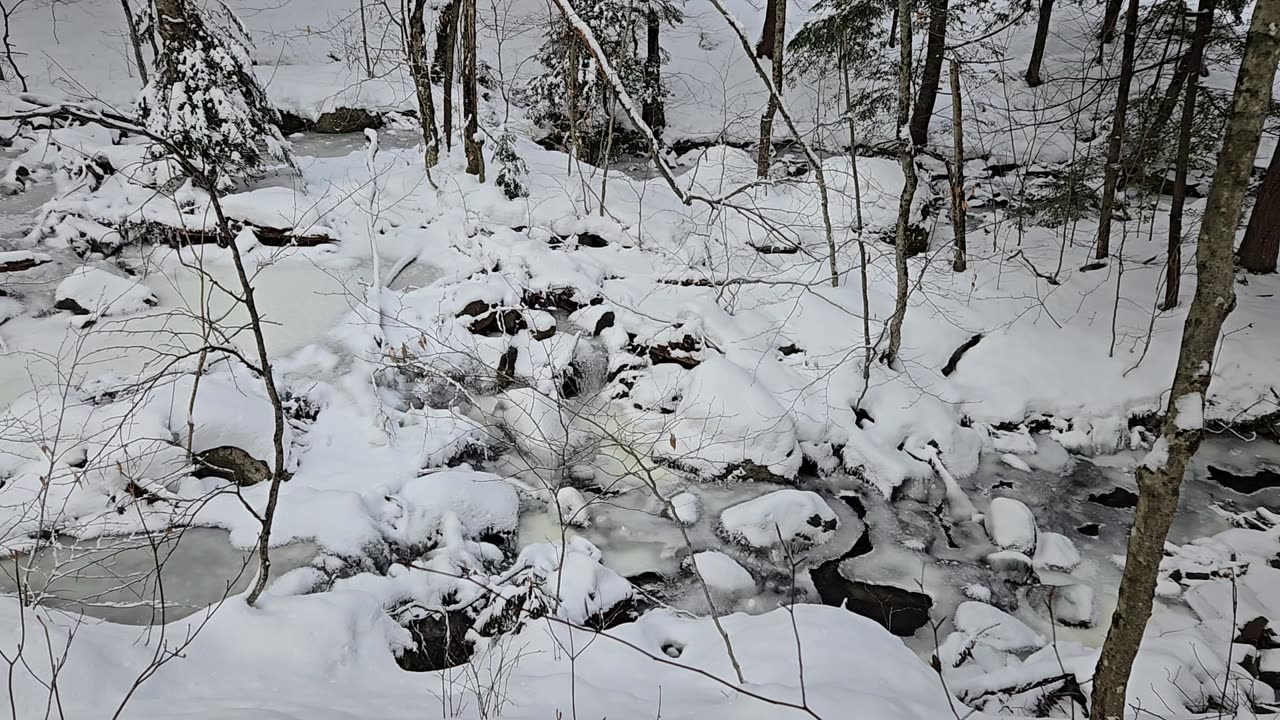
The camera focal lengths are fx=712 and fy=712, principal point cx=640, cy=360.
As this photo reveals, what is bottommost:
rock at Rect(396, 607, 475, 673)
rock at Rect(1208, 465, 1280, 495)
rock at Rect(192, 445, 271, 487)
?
rock at Rect(396, 607, 475, 673)

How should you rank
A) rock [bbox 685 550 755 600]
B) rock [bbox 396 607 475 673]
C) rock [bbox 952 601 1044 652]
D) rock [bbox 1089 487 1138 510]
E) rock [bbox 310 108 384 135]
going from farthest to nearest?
rock [bbox 310 108 384 135] → rock [bbox 1089 487 1138 510] → rock [bbox 685 550 755 600] → rock [bbox 952 601 1044 652] → rock [bbox 396 607 475 673]

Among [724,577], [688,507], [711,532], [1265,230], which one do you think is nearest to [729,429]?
[688,507]

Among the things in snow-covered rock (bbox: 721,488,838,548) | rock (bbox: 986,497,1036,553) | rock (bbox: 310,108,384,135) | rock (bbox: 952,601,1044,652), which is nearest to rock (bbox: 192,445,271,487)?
snow-covered rock (bbox: 721,488,838,548)

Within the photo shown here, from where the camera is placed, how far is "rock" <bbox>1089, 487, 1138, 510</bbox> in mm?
6855

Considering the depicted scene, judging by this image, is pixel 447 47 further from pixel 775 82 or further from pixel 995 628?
pixel 995 628

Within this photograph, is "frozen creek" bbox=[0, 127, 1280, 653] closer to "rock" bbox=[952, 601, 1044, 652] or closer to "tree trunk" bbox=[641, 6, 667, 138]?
"rock" bbox=[952, 601, 1044, 652]

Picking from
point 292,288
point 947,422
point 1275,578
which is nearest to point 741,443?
point 947,422

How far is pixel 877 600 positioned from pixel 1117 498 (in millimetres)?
3041

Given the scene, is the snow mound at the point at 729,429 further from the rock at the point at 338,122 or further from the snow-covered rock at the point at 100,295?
the rock at the point at 338,122

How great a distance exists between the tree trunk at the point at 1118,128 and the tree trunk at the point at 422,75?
8604 millimetres

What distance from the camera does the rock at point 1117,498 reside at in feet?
22.5

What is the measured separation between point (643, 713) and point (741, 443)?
12.9 feet

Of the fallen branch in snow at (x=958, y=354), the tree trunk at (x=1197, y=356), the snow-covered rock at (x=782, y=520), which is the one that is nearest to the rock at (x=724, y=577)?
the snow-covered rock at (x=782, y=520)

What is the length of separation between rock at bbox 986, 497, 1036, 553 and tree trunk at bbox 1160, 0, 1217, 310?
352 cm
